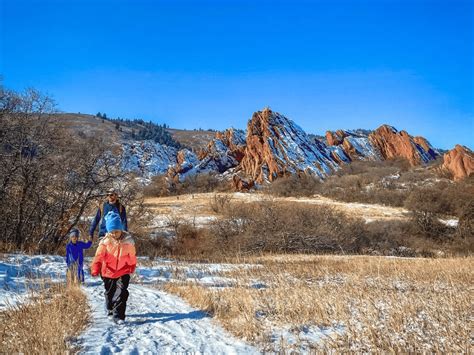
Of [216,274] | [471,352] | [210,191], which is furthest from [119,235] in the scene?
[210,191]

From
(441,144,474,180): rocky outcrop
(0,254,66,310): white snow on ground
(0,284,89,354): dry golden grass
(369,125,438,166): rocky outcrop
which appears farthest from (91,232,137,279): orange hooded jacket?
(369,125,438,166): rocky outcrop

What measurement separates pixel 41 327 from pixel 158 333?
51.3 inches

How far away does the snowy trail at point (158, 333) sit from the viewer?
3.90m

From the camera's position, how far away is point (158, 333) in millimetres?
4422

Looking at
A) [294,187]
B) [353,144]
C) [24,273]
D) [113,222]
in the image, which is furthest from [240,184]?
[113,222]

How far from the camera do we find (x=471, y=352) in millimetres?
3463

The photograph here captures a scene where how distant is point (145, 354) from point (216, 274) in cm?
689

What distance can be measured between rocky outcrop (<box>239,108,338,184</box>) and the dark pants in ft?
188

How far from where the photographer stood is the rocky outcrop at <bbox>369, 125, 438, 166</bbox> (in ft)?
284

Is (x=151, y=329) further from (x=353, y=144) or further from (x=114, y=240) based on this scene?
(x=353, y=144)

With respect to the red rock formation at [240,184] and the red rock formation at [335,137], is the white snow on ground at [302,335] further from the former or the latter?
the red rock formation at [335,137]

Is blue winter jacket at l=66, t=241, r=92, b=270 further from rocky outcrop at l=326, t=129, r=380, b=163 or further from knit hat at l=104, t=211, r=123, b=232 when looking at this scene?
rocky outcrop at l=326, t=129, r=380, b=163

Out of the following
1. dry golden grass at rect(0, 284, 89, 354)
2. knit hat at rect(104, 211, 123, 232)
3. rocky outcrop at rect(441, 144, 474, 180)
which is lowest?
dry golden grass at rect(0, 284, 89, 354)

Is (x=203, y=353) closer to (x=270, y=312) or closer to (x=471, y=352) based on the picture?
(x=270, y=312)
